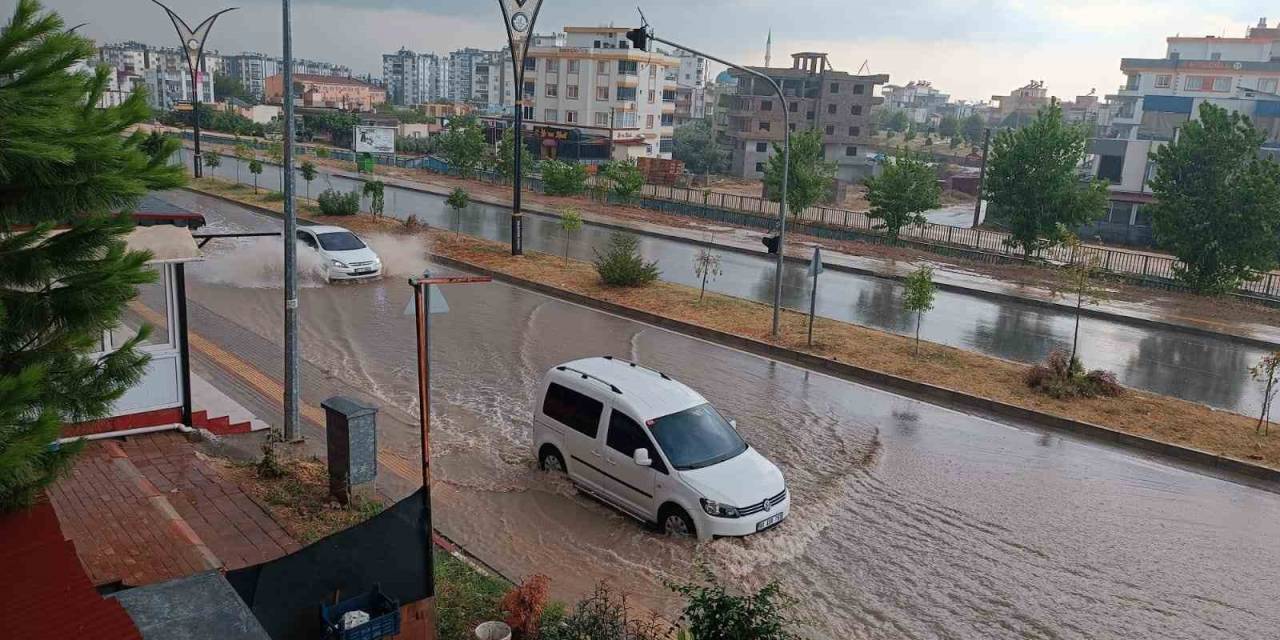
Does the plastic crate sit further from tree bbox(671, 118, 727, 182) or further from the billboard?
tree bbox(671, 118, 727, 182)

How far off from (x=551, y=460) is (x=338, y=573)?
4.87m

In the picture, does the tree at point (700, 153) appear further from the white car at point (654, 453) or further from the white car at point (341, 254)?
the white car at point (654, 453)

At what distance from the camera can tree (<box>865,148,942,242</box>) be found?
34.2m

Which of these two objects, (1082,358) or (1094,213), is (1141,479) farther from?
(1094,213)

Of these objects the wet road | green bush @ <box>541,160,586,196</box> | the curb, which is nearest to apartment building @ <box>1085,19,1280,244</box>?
green bush @ <box>541,160,586,196</box>

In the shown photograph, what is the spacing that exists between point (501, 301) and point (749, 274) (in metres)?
9.31

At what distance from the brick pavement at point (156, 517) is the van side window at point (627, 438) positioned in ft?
11.7

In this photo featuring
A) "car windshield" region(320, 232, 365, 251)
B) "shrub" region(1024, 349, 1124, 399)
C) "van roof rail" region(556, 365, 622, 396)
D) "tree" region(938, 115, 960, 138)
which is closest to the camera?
"van roof rail" region(556, 365, 622, 396)

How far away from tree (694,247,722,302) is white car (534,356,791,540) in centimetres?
972

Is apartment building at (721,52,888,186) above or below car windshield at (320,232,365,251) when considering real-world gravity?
above

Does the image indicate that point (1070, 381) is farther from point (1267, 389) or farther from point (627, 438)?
point (627, 438)

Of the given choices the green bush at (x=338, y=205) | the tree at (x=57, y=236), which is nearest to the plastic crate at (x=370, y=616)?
the tree at (x=57, y=236)

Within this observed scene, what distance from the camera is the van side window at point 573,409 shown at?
10719 millimetres

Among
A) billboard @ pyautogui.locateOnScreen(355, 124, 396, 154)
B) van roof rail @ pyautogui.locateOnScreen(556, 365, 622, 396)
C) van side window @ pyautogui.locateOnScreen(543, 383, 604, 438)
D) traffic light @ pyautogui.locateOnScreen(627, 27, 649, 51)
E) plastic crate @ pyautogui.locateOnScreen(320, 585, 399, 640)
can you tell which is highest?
traffic light @ pyautogui.locateOnScreen(627, 27, 649, 51)
